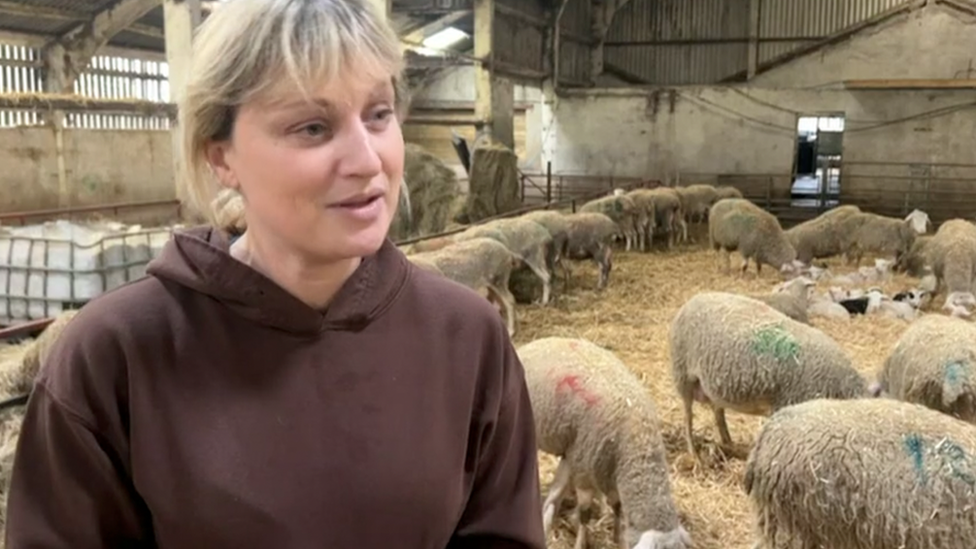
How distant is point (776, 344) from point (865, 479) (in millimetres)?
1798

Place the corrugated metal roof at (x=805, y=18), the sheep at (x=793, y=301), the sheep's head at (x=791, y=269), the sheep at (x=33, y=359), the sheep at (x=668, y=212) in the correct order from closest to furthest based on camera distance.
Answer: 1. the sheep at (x=33, y=359)
2. the sheep at (x=793, y=301)
3. the sheep's head at (x=791, y=269)
4. the sheep at (x=668, y=212)
5. the corrugated metal roof at (x=805, y=18)

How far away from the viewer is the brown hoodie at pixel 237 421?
1.26 m

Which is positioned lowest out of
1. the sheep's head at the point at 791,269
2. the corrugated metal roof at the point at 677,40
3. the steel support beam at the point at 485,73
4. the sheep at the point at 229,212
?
the sheep's head at the point at 791,269

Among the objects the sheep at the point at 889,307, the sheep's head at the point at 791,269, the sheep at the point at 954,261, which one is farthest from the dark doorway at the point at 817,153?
the sheep at the point at 889,307

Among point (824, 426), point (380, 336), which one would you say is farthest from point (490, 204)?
point (380, 336)

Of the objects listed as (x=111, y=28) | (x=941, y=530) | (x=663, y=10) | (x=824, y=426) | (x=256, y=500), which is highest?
(x=663, y=10)

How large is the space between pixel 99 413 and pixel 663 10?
24.9 meters

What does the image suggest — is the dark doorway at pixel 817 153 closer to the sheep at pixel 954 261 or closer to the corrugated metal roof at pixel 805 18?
the corrugated metal roof at pixel 805 18

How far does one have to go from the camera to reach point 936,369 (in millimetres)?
4875

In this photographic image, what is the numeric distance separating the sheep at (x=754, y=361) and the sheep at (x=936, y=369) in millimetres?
289

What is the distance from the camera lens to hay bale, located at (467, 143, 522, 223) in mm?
15742

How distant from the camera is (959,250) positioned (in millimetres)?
10594

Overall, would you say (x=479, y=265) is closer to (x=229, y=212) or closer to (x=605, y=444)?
(x=605, y=444)

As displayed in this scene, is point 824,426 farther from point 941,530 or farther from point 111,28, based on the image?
point 111,28
